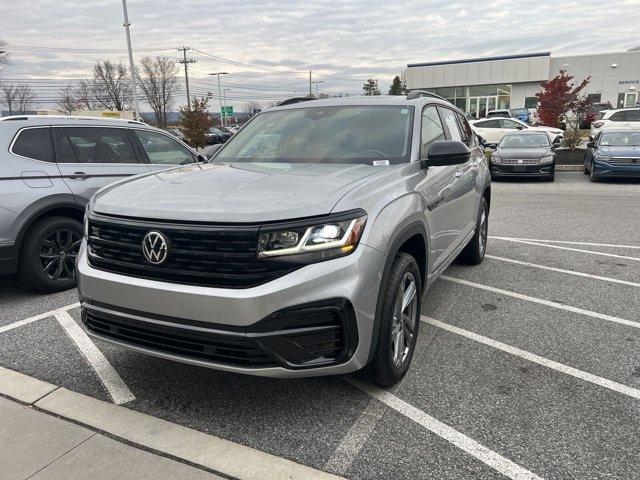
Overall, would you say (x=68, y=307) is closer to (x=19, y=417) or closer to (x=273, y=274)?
(x=19, y=417)

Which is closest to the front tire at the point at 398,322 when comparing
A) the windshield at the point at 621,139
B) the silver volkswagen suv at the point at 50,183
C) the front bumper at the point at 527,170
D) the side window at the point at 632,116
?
the silver volkswagen suv at the point at 50,183

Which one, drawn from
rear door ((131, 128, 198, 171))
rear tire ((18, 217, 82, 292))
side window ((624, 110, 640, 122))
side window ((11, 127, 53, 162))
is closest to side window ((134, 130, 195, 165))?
rear door ((131, 128, 198, 171))

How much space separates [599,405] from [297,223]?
6.78ft

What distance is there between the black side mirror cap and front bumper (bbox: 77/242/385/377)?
3.96ft

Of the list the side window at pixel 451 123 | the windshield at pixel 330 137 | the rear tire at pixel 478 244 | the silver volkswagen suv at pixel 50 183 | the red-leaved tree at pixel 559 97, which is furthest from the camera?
the red-leaved tree at pixel 559 97

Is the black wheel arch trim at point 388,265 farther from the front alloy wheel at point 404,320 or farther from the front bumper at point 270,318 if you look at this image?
the front alloy wheel at point 404,320

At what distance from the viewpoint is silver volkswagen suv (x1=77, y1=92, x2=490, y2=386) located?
8.22 ft

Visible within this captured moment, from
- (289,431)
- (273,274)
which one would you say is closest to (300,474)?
(289,431)

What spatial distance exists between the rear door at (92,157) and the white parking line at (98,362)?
4.64 feet

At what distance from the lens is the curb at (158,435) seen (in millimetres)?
2486

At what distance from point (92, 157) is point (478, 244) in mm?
4375

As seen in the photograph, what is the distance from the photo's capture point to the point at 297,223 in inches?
99.6

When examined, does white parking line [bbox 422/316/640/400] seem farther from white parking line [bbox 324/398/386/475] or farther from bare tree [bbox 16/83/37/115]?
bare tree [bbox 16/83/37/115]

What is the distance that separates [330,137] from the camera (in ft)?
13.2
